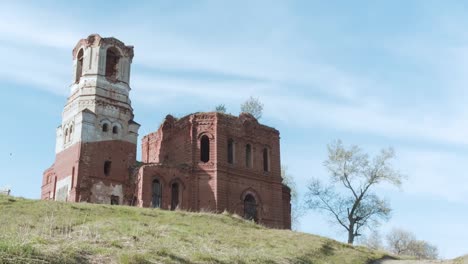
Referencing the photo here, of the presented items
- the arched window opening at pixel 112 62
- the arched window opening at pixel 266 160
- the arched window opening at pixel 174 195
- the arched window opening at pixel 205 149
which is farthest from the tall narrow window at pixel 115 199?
the arched window opening at pixel 266 160

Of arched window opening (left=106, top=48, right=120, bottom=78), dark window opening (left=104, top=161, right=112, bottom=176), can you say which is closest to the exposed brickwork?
dark window opening (left=104, top=161, right=112, bottom=176)

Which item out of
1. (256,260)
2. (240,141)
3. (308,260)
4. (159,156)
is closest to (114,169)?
(159,156)

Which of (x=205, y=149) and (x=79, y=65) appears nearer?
(x=205, y=149)

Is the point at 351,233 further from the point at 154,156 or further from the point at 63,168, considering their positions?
the point at 63,168

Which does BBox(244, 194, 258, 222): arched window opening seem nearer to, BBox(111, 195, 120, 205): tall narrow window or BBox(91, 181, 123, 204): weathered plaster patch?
BBox(91, 181, 123, 204): weathered plaster patch

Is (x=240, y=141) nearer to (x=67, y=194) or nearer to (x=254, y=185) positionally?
(x=254, y=185)

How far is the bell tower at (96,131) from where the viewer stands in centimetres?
3158

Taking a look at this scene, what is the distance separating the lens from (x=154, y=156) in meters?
37.7

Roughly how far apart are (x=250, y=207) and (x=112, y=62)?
12600mm

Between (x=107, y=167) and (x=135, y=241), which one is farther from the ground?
(x=107, y=167)

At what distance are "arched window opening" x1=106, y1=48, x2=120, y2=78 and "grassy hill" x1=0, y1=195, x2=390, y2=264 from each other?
12674mm

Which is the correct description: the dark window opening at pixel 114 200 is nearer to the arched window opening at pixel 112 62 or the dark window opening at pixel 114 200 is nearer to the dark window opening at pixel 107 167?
the dark window opening at pixel 107 167

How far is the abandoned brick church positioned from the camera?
32.0m

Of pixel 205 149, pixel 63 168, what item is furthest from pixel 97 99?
pixel 205 149
